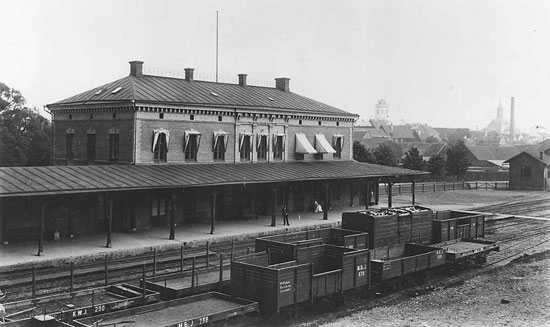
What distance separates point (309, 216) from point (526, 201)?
24.6 metres

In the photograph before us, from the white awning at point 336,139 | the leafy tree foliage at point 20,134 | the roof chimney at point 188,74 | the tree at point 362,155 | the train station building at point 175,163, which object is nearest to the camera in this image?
the train station building at point 175,163

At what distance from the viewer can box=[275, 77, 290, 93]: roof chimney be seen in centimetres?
4594

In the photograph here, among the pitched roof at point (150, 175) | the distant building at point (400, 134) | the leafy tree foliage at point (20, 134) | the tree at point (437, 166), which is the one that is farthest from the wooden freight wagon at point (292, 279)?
the distant building at point (400, 134)

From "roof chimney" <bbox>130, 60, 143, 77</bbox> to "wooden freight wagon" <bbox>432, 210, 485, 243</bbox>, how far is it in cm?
2053

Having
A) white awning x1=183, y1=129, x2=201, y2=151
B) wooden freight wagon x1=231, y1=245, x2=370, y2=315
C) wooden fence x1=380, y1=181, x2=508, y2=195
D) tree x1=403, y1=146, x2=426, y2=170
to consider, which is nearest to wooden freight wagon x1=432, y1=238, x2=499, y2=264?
wooden freight wagon x1=231, y1=245, x2=370, y2=315

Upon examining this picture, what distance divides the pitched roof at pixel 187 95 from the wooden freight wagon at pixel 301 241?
13.8 m

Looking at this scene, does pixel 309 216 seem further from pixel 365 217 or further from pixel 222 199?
pixel 365 217

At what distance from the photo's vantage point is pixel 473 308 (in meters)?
17.5

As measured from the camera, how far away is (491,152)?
96.2m

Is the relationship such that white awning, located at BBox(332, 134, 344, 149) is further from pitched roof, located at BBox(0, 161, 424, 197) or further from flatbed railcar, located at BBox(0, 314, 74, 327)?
flatbed railcar, located at BBox(0, 314, 74, 327)

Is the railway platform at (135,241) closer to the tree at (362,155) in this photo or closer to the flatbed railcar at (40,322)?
the flatbed railcar at (40,322)

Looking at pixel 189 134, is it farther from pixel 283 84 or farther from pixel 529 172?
pixel 529 172

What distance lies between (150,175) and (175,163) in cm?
435

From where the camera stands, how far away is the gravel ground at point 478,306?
16.1m
